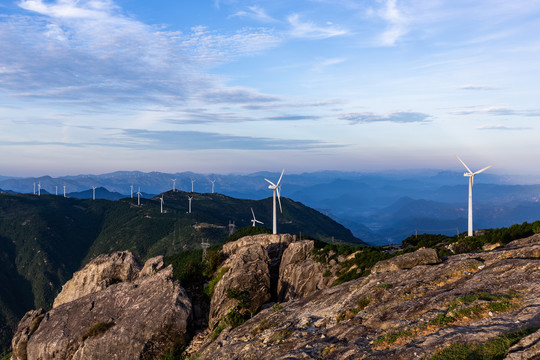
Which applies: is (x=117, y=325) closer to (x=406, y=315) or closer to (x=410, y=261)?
(x=406, y=315)

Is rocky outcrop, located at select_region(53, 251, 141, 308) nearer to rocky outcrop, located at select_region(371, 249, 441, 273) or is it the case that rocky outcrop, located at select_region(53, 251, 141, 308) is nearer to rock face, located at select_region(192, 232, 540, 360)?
rock face, located at select_region(192, 232, 540, 360)

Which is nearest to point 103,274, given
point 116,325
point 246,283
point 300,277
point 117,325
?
point 116,325

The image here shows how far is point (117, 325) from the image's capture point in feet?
145

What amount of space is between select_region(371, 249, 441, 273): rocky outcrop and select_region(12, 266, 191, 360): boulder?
2307cm

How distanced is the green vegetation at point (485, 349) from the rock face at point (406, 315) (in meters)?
0.54

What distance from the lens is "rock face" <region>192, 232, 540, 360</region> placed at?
21719 millimetres

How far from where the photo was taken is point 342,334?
27234mm

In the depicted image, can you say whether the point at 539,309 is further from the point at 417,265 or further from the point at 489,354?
the point at 417,265

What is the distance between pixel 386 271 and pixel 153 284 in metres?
29.4

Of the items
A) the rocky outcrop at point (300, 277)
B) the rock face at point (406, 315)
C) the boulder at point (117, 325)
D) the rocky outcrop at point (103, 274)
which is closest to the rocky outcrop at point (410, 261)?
the rock face at point (406, 315)

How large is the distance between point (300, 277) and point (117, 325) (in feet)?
82.5

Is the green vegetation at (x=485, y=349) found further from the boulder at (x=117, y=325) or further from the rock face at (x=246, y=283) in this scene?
the boulder at (x=117, y=325)

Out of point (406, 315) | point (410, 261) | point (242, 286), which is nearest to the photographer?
point (406, 315)

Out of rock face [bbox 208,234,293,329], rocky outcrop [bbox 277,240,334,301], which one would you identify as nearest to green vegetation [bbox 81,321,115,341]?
rock face [bbox 208,234,293,329]
